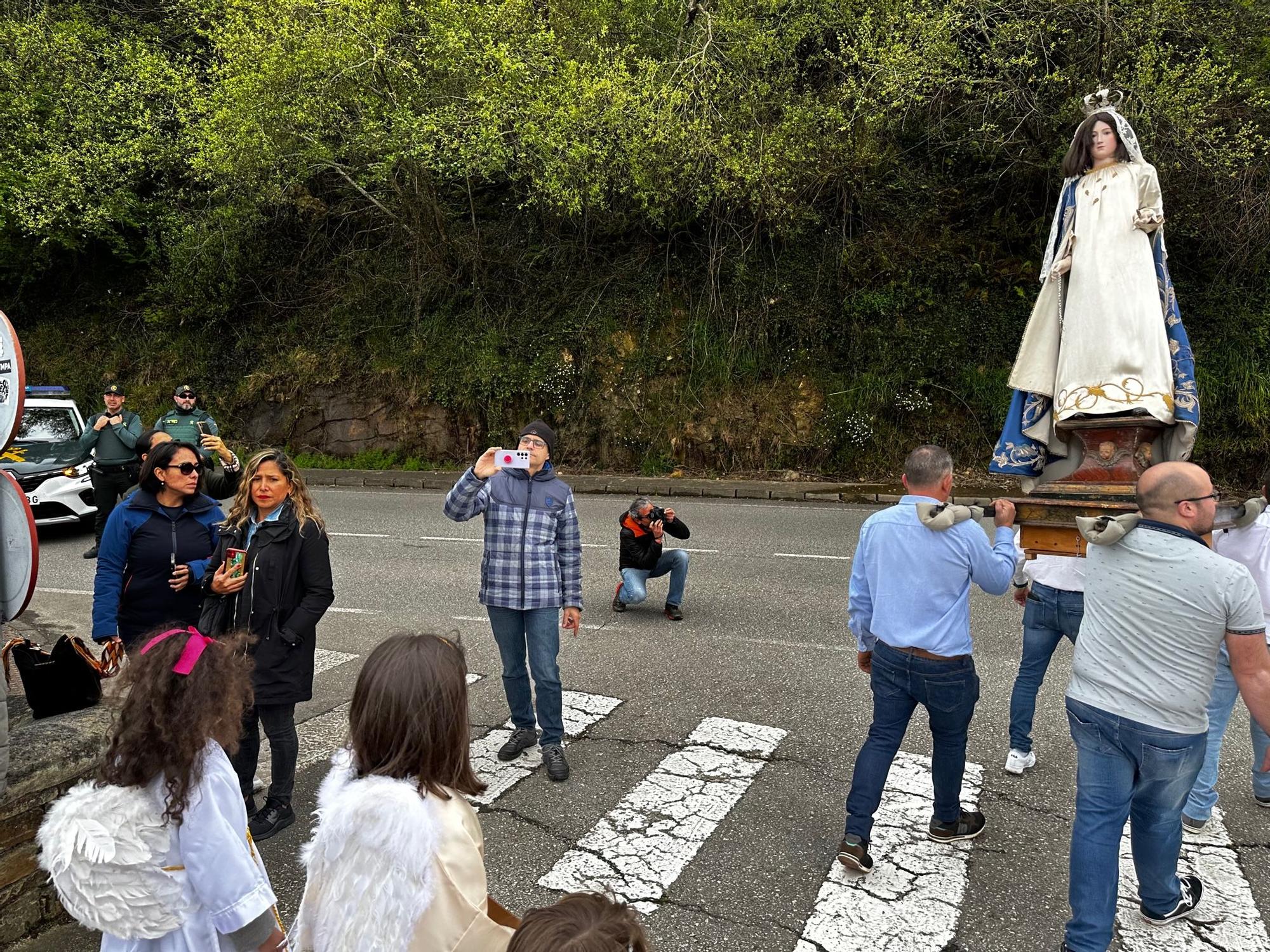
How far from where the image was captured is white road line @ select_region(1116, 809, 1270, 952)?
3391 millimetres

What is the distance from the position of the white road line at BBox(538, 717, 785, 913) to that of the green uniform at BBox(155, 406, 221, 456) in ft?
23.9

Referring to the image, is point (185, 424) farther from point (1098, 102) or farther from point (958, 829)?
point (1098, 102)

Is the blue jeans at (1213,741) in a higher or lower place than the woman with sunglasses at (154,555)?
lower

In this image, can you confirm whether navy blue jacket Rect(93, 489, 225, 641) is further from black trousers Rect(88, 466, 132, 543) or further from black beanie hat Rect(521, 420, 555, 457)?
black trousers Rect(88, 466, 132, 543)

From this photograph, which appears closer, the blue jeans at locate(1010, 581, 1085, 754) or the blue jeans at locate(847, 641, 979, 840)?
the blue jeans at locate(847, 641, 979, 840)

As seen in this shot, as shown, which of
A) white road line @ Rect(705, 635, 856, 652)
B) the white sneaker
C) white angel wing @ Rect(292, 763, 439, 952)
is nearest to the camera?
white angel wing @ Rect(292, 763, 439, 952)

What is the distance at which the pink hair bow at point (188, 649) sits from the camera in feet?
8.00

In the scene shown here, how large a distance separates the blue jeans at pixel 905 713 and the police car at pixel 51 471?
406 inches

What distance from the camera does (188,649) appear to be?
8.15 ft

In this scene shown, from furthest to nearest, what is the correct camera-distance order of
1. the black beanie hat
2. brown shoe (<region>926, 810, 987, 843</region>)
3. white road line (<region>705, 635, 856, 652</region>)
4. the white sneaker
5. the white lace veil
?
1. white road line (<region>705, 635, 856, 652</region>)
2. the black beanie hat
3. the white sneaker
4. the white lace veil
5. brown shoe (<region>926, 810, 987, 843</region>)

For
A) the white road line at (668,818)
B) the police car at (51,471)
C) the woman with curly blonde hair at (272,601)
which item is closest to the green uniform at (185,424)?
the police car at (51,471)

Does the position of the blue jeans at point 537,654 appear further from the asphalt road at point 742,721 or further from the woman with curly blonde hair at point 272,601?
the woman with curly blonde hair at point 272,601

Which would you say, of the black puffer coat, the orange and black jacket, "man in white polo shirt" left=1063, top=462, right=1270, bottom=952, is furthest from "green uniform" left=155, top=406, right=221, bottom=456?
"man in white polo shirt" left=1063, top=462, right=1270, bottom=952

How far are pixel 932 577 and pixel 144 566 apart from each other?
405 centimetres
